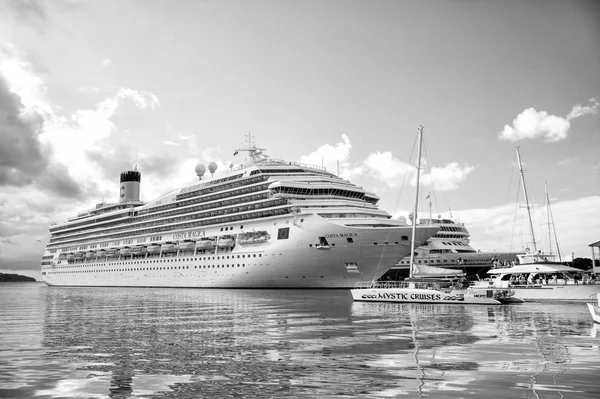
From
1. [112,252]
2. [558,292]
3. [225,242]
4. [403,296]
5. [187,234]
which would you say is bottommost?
[558,292]

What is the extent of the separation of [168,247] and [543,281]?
4794cm

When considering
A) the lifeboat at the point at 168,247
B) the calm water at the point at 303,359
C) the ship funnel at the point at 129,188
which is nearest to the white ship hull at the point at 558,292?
the calm water at the point at 303,359

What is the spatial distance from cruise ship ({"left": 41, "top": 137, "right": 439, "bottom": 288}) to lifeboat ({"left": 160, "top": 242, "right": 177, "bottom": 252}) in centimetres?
11

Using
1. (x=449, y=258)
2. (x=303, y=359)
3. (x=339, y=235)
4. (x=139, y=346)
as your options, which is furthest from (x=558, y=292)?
(x=449, y=258)

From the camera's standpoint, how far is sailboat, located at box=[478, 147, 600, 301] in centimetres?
3656

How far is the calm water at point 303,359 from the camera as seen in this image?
8.59 m

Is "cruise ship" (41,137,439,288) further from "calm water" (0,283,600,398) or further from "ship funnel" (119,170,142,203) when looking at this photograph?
"calm water" (0,283,600,398)

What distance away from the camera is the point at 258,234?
52.3m

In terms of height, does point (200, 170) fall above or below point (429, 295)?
→ above

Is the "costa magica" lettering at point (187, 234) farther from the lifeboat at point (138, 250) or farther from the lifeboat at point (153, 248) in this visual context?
the lifeboat at point (138, 250)

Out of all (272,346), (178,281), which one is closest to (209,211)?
(178,281)

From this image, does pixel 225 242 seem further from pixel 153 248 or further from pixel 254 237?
pixel 153 248

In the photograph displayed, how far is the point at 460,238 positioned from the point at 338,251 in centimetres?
5368

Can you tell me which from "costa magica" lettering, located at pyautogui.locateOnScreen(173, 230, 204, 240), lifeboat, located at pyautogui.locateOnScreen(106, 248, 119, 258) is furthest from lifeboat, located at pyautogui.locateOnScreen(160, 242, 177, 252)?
lifeboat, located at pyautogui.locateOnScreen(106, 248, 119, 258)
